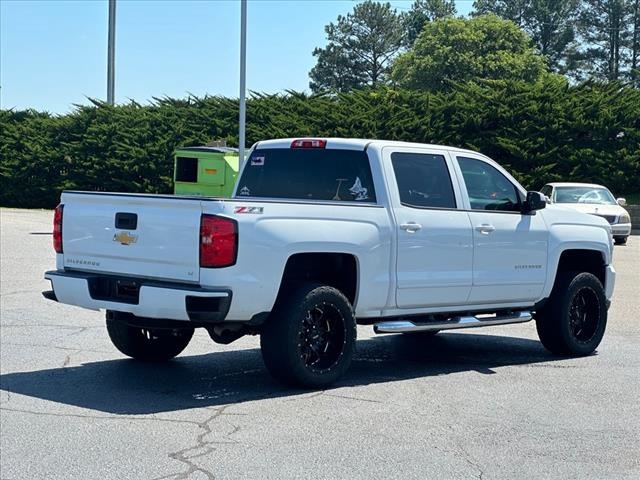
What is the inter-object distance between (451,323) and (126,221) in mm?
3002

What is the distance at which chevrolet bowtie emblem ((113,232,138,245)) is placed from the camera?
8.13 metres

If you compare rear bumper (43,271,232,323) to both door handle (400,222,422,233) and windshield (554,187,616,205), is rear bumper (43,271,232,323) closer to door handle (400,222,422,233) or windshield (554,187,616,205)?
door handle (400,222,422,233)

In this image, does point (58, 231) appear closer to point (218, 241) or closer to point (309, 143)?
point (218, 241)

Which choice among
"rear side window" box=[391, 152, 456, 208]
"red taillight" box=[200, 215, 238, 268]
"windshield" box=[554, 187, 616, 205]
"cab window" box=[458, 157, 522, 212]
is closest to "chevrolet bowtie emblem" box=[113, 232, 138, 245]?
"red taillight" box=[200, 215, 238, 268]

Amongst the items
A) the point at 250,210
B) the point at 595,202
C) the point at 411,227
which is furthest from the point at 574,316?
the point at 595,202

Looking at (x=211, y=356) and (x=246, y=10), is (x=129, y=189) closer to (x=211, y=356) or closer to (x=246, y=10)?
(x=246, y=10)

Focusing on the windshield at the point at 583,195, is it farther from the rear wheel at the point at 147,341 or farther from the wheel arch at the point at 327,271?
the wheel arch at the point at 327,271

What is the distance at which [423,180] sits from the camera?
30.7ft

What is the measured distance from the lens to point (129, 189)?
3828 cm

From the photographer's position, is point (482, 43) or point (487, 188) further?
point (482, 43)

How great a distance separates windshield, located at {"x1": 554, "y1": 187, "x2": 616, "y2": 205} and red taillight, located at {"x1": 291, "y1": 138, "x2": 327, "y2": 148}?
58.5 ft

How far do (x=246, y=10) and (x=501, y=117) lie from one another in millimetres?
10185

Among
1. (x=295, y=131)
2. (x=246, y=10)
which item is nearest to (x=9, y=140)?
(x=295, y=131)

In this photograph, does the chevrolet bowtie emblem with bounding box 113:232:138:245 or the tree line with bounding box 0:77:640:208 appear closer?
the chevrolet bowtie emblem with bounding box 113:232:138:245
